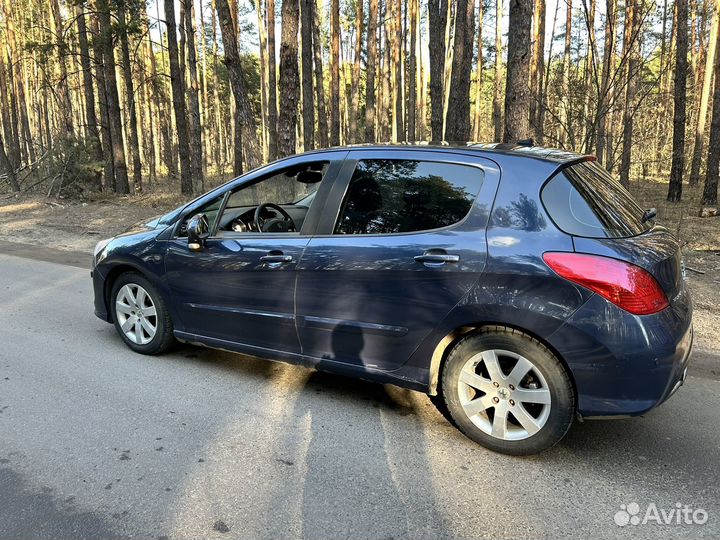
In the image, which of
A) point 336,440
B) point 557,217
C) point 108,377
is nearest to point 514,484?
point 336,440

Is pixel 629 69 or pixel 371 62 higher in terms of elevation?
pixel 371 62

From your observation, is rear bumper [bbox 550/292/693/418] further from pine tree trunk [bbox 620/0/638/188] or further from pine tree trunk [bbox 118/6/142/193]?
pine tree trunk [bbox 118/6/142/193]

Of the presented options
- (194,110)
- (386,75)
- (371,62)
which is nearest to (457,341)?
(194,110)

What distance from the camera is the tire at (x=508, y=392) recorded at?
296cm

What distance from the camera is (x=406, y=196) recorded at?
11.4ft

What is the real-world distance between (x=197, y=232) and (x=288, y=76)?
6.68 metres

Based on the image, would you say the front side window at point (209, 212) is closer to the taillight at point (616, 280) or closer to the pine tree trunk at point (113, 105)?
the taillight at point (616, 280)

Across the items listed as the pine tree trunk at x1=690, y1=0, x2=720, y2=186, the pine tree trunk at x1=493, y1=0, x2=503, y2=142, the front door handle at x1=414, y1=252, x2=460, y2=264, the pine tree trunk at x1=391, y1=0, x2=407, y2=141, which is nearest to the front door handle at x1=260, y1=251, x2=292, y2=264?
the front door handle at x1=414, y1=252, x2=460, y2=264

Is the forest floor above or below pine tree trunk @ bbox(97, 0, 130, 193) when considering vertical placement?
below

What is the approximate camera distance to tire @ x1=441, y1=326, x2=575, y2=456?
2.96 meters

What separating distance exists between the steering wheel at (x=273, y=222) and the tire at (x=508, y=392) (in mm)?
1821

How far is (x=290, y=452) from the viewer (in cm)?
315

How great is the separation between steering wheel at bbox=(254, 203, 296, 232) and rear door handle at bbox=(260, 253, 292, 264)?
0.44 meters

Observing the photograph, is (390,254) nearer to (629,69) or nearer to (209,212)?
(209,212)
